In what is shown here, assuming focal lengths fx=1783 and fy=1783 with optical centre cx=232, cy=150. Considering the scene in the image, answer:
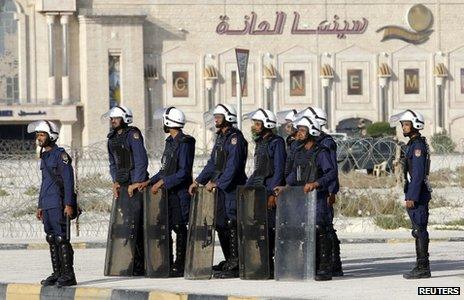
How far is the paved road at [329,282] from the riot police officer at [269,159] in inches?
39.9

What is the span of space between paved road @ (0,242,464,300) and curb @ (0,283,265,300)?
1.03 feet

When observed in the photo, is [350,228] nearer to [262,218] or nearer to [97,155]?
[97,155]

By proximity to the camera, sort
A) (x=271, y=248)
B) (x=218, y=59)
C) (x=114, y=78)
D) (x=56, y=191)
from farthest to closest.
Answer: (x=218, y=59) → (x=114, y=78) → (x=271, y=248) → (x=56, y=191)

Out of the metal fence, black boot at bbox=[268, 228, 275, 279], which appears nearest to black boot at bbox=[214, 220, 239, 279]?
black boot at bbox=[268, 228, 275, 279]

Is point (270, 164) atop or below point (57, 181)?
atop

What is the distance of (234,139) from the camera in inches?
742

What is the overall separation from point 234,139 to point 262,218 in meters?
0.95

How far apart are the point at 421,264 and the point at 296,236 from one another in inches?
50.6

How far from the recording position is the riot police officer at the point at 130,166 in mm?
18969

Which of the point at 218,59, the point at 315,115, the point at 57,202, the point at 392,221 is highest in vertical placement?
the point at 218,59

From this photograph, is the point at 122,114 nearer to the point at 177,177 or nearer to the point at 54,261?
the point at 177,177

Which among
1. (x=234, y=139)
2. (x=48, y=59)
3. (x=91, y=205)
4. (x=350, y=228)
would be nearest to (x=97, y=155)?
(x=91, y=205)

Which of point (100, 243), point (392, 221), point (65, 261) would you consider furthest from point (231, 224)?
point (392, 221)

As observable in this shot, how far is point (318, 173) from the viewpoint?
1814 cm
